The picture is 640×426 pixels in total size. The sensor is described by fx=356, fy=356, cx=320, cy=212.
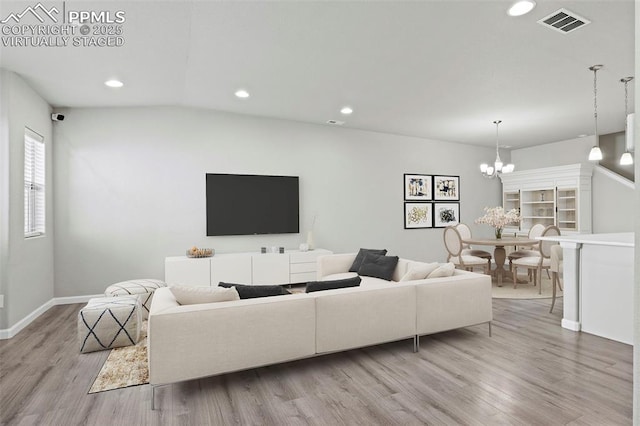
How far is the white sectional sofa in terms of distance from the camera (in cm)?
232

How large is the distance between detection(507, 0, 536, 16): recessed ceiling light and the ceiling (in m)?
0.06

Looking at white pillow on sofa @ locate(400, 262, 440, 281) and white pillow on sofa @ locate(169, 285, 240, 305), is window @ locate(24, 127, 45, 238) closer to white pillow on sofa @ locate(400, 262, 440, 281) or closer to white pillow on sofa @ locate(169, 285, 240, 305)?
white pillow on sofa @ locate(169, 285, 240, 305)

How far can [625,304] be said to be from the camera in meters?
3.34

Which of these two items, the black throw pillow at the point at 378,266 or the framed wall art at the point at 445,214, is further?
the framed wall art at the point at 445,214

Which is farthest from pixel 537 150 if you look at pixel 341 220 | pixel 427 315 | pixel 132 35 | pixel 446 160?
pixel 132 35

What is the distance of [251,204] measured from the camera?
18.9 ft

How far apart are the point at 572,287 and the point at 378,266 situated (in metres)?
2.09

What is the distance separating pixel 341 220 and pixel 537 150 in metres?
5.09

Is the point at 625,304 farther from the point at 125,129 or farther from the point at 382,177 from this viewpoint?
the point at 125,129

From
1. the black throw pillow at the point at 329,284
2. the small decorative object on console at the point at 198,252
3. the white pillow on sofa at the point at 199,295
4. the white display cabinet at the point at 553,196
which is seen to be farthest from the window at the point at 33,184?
the white display cabinet at the point at 553,196

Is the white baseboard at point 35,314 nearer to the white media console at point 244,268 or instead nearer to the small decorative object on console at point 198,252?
the white media console at point 244,268

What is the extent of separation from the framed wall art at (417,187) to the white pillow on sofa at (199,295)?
528 cm

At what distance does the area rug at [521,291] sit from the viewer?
17.0ft

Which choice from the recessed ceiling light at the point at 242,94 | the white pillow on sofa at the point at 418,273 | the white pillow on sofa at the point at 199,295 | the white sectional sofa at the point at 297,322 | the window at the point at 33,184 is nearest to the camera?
the white sectional sofa at the point at 297,322
